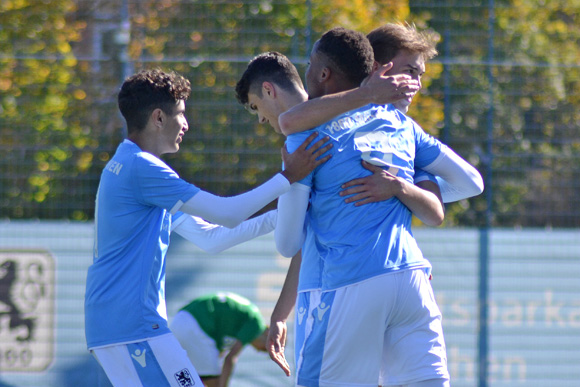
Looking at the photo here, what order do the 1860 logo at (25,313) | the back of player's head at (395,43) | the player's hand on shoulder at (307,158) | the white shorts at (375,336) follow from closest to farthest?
the white shorts at (375,336)
the player's hand on shoulder at (307,158)
the back of player's head at (395,43)
the 1860 logo at (25,313)

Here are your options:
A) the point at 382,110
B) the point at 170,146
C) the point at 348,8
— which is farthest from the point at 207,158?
the point at 382,110

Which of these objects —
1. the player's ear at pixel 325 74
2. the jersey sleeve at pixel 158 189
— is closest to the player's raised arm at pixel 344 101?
the player's ear at pixel 325 74

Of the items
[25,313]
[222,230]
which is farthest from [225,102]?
[222,230]

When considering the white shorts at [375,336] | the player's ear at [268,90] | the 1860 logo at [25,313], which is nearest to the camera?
the white shorts at [375,336]

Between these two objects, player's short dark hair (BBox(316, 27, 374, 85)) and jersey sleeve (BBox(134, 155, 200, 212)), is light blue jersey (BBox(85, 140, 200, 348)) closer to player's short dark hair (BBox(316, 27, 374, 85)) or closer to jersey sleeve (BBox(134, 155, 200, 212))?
jersey sleeve (BBox(134, 155, 200, 212))

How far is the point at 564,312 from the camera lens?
7035 millimetres

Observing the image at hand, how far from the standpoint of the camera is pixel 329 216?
9.31 ft

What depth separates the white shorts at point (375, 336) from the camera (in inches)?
107

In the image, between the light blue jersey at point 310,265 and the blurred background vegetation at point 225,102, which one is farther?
the blurred background vegetation at point 225,102

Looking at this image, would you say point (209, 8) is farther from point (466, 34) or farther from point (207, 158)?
point (466, 34)

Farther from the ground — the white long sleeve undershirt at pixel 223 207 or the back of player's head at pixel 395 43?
→ the back of player's head at pixel 395 43

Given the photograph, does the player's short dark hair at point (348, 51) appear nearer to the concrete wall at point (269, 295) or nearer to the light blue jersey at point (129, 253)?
the light blue jersey at point (129, 253)

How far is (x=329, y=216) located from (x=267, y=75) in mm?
921

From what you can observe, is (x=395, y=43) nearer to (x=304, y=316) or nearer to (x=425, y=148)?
(x=425, y=148)
